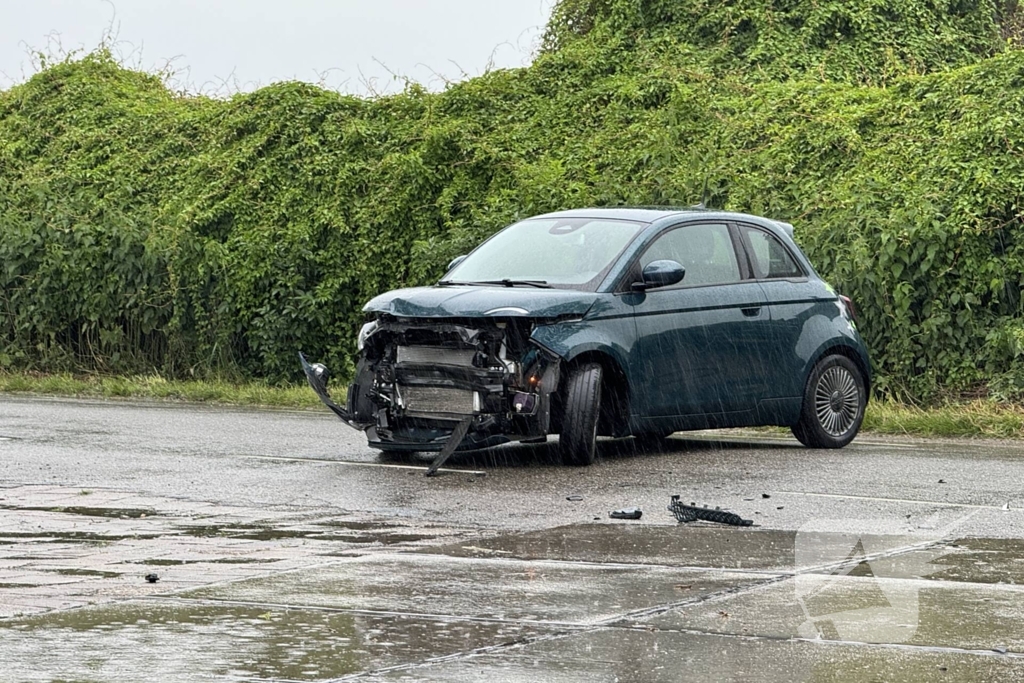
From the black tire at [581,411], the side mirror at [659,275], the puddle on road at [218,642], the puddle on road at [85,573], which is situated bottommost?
the puddle on road at [218,642]

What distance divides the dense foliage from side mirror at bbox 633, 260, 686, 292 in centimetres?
432

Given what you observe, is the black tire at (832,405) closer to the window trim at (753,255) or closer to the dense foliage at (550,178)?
the window trim at (753,255)

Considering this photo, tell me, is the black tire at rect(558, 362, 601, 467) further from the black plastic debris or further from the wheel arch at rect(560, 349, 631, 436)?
the black plastic debris

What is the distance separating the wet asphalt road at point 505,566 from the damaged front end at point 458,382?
0.29 metres

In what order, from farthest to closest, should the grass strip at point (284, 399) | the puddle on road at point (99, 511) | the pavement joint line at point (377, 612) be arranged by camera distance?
the grass strip at point (284, 399), the puddle on road at point (99, 511), the pavement joint line at point (377, 612)

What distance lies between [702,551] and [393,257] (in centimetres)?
1229

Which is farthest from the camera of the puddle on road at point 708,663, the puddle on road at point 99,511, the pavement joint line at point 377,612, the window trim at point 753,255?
the window trim at point 753,255

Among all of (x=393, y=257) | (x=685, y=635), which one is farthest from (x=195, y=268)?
(x=685, y=635)

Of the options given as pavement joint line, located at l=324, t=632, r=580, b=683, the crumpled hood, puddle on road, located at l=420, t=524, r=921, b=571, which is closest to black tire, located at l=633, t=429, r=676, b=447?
the crumpled hood

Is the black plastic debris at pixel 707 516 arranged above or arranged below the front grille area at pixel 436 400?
below

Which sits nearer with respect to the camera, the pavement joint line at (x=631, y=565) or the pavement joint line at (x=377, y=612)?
the pavement joint line at (x=377, y=612)

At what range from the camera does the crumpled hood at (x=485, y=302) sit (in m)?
11.1

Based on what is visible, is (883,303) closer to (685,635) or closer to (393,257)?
(393,257)

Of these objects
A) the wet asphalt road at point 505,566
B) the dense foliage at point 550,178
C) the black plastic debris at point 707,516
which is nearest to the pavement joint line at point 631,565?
the wet asphalt road at point 505,566
